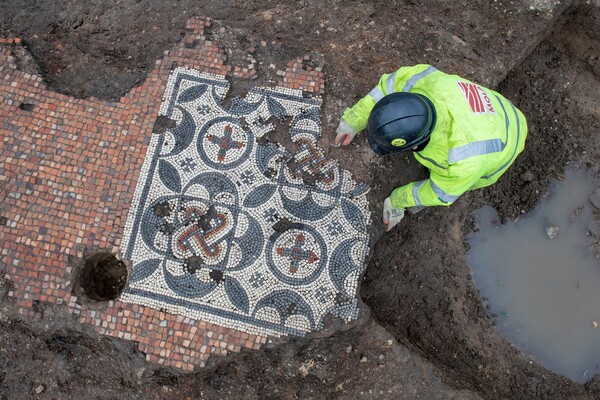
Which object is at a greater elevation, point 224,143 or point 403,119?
point 403,119

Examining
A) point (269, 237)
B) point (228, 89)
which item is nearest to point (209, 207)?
point (269, 237)

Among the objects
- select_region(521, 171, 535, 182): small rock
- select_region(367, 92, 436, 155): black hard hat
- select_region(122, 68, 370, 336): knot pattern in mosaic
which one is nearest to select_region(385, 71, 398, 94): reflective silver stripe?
select_region(367, 92, 436, 155): black hard hat

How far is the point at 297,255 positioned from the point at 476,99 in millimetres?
2038

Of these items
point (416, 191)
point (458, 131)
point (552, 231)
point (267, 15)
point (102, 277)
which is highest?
point (458, 131)

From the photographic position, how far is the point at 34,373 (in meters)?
4.29

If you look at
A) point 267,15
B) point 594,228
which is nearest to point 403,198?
point 594,228

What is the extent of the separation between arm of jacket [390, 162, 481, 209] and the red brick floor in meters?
1.50

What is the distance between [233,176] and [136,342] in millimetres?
1749

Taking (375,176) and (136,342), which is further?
(375,176)

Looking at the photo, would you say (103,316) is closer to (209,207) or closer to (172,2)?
(209,207)

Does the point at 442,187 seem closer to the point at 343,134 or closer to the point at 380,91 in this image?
the point at 380,91

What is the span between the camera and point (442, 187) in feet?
11.2

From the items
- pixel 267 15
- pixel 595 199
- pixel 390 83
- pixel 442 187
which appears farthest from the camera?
pixel 267 15

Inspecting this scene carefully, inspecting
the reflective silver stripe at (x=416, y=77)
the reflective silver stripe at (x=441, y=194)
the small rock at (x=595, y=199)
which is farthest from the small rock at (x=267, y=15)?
the small rock at (x=595, y=199)
